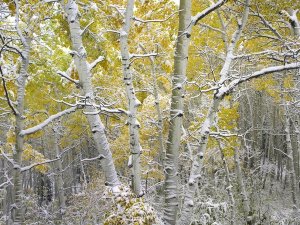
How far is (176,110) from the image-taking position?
16.6ft

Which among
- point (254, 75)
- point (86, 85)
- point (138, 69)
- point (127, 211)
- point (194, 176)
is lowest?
point (127, 211)

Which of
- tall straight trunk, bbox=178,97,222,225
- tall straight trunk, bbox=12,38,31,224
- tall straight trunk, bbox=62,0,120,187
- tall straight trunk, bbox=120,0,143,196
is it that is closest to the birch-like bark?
tall straight trunk, bbox=178,97,222,225

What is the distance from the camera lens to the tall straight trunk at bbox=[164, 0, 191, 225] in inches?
197

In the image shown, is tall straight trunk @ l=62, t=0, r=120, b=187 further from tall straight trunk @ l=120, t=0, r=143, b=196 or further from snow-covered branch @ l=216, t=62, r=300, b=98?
snow-covered branch @ l=216, t=62, r=300, b=98

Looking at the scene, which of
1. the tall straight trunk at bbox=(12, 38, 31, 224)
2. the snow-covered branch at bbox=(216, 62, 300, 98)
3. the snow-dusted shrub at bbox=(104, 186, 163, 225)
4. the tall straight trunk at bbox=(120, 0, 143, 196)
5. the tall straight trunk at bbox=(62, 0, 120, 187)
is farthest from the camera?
the tall straight trunk at bbox=(12, 38, 31, 224)

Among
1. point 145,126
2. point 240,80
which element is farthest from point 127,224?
point 145,126

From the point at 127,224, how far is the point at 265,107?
2522 centimetres

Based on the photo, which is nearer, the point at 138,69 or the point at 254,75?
the point at 254,75

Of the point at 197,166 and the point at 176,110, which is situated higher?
the point at 176,110

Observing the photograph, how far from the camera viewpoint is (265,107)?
27.3m

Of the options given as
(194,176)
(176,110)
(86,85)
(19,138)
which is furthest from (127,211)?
(19,138)

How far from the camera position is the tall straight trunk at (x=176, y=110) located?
499 centimetres

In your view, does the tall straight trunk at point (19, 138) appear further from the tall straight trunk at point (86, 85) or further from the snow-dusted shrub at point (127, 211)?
the snow-dusted shrub at point (127, 211)

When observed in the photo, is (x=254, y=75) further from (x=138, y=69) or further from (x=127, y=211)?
(x=138, y=69)
